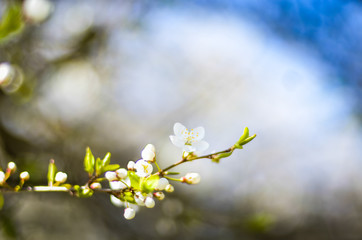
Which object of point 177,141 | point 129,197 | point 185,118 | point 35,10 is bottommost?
point 129,197

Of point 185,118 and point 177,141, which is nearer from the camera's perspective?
point 177,141

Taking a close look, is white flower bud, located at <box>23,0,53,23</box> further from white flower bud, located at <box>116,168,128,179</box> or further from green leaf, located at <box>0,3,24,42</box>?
white flower bud, located at <box>116,168,128,179</box>

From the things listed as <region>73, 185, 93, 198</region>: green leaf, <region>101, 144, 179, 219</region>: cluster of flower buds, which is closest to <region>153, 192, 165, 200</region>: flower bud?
<region>101, 144, 179, 219</region>: cluster of flower buds

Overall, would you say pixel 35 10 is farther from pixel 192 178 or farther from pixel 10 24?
pixel 192 178

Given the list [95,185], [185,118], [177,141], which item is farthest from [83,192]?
[185,118]

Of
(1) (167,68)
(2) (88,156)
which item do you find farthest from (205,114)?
(2) (88,156)

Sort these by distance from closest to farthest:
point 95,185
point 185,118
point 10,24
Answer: point 10,24, point 95,185, point 185,118
